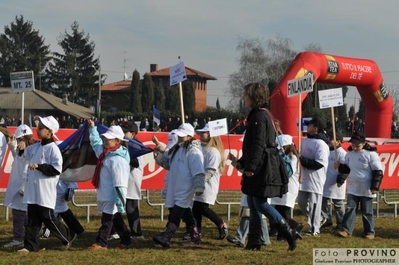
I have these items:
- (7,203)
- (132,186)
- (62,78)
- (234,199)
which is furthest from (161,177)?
(62,78)

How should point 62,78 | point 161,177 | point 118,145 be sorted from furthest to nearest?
point 62,78 < point 161,177 < point 118,145

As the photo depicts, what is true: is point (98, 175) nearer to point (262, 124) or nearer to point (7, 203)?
point (7, 203)

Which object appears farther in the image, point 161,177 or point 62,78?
point 62,78

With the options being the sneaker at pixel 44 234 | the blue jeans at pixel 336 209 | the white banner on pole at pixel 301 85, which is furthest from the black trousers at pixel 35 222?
the blue jeans at pixel 336 209

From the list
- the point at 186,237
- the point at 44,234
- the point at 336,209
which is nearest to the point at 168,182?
the point at 186,237

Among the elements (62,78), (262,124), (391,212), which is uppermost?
(62,78)

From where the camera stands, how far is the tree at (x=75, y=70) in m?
96.1

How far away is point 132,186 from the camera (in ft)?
36.6

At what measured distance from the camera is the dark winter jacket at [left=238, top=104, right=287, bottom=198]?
9062mm

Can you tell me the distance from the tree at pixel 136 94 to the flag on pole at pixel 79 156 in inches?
2988

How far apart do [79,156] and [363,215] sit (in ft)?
14.6

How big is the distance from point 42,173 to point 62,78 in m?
89.6

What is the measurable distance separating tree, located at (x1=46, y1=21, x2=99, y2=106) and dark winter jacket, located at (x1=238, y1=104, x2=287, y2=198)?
3401 inches

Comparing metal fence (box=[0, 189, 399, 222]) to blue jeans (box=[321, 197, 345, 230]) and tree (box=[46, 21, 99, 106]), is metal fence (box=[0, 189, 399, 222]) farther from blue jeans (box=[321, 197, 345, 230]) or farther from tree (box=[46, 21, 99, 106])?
tree (box=[46, 21, 99, 106])
